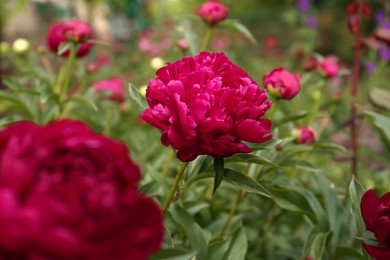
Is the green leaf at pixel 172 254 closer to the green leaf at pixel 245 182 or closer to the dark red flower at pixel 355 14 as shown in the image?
the green leaf at pixel 245 182

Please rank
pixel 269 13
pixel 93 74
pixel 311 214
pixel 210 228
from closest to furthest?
pixel 311 214 → pixel 210 228 → pixel 93 74 → pixel 269 13

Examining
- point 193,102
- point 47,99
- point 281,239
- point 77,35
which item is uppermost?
point 193,102

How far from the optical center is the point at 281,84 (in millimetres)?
746

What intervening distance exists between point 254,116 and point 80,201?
0.81 ft

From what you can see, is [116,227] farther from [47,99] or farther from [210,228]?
[47,99]

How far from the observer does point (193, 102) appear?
480 millimetres

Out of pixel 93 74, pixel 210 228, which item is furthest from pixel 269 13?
pixel 210 228

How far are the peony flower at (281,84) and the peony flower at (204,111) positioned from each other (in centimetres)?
24

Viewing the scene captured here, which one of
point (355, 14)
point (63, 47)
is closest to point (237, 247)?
point (63, 47)

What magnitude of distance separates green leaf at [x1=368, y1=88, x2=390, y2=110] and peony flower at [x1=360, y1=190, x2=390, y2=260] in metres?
0.60

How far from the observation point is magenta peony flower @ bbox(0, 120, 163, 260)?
→ 0.90 feet

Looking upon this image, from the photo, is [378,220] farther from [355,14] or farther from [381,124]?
[355,14]

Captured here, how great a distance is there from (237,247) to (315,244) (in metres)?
0.12

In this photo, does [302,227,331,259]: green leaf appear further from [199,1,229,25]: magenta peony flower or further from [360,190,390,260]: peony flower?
[199,1,229,25]: magenta peony flower
